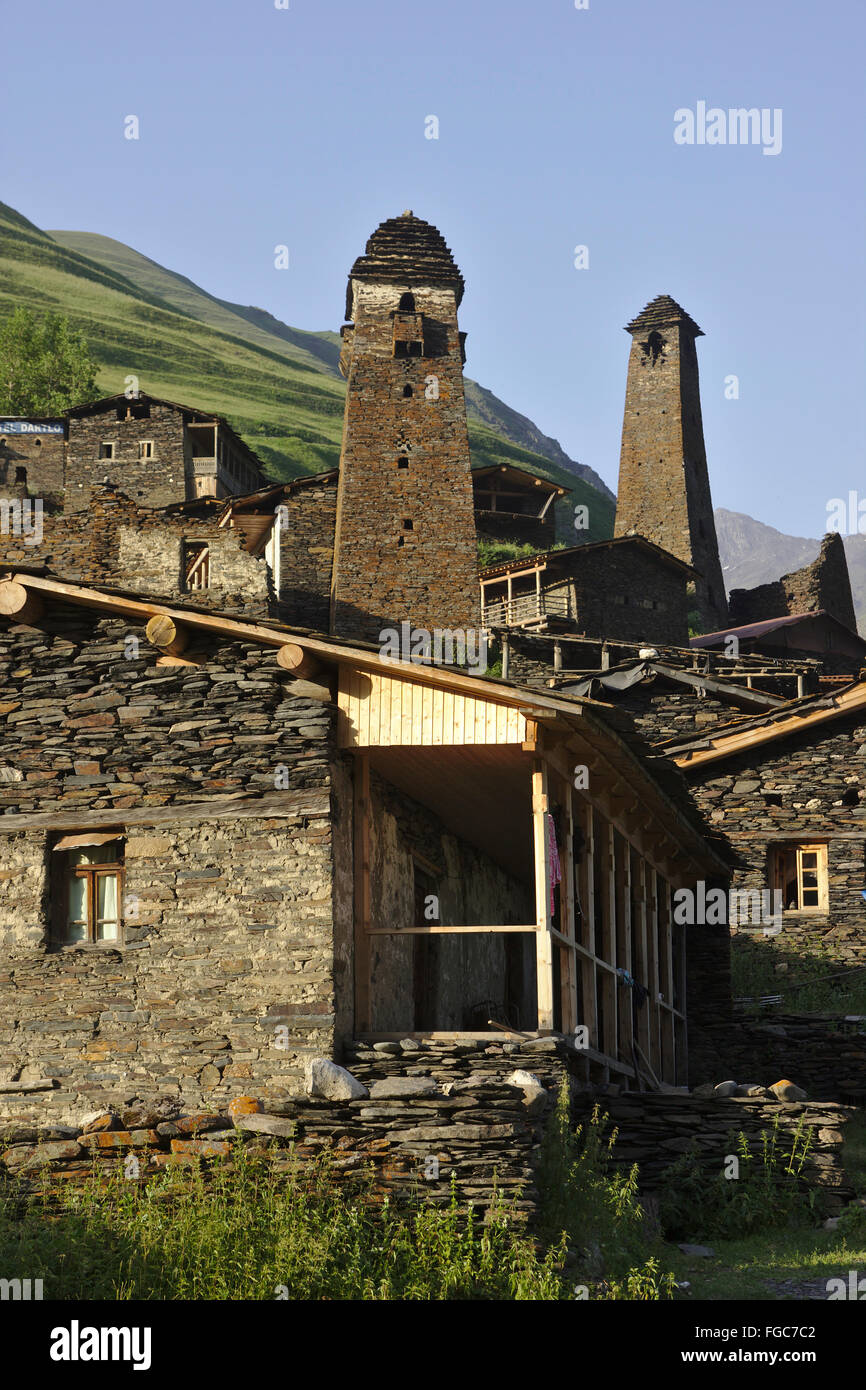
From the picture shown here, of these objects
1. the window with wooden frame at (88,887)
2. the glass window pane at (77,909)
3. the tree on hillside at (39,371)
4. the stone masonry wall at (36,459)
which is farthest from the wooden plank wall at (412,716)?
the tree on hillside at (39,371)

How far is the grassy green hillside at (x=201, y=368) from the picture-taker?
90.5m

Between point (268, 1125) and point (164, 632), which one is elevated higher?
point (164, 632)

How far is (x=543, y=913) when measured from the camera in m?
12.2

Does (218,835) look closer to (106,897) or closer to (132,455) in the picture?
(106,897)

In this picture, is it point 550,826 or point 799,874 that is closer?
point 550,826

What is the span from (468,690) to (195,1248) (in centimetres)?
520

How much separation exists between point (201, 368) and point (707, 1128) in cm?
9869

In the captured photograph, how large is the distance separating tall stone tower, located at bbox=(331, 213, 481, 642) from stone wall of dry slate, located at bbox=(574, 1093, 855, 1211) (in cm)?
2425

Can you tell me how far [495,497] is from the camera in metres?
54.7

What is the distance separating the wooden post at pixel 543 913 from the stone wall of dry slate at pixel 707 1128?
0.92 m

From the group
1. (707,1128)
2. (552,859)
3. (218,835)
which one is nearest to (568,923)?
(552,859)

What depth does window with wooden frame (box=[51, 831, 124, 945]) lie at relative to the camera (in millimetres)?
12867

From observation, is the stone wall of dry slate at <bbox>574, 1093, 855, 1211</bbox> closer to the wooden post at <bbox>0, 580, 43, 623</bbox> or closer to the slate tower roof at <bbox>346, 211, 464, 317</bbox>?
the wooden post at <bbox>0, 580, 43, 623</bbox>

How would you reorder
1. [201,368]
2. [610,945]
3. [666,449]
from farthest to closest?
[201,368] < [666,449] < [610,945]
